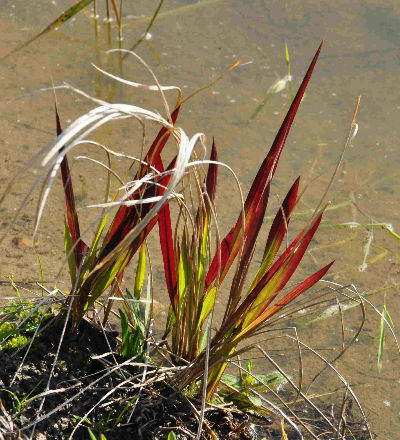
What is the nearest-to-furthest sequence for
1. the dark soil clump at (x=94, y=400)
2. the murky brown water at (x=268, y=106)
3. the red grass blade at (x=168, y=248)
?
the dark soil clump at (x=94, y=400)
the red grass blade at (x=168, y=248)
the murky brown water at (x=268, y=106)

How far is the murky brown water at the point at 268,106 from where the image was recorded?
Result: 2395 mm

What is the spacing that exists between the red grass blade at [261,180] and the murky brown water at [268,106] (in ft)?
2.57

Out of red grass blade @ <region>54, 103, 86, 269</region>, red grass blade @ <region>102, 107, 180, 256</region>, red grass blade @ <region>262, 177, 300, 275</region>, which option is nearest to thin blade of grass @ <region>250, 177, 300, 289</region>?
red grass blade @ <region>262, 177, 300, 275</region>

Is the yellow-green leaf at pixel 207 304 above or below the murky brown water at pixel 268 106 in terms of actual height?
above

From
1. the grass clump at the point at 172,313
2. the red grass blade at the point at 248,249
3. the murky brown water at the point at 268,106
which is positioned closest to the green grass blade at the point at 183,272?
the grass clump at the point at 172,313

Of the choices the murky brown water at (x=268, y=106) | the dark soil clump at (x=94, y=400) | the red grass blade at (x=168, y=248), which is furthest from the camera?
the murky brown water at (x=268, y=106)

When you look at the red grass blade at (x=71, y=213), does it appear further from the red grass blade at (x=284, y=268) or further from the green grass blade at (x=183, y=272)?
the red grass blade at (x=284, y=268)

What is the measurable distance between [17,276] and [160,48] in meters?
1.91

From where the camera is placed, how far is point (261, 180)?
4.84 ft

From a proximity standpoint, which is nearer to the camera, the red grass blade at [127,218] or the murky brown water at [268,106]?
the red grass blade at [127,218]

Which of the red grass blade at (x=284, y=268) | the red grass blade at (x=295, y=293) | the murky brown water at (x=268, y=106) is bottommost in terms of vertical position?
the murky brown water at (x=268, y=106)

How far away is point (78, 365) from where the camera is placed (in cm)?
157

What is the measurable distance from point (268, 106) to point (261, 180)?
2065 mm

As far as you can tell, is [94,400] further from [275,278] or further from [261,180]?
[261,180]
